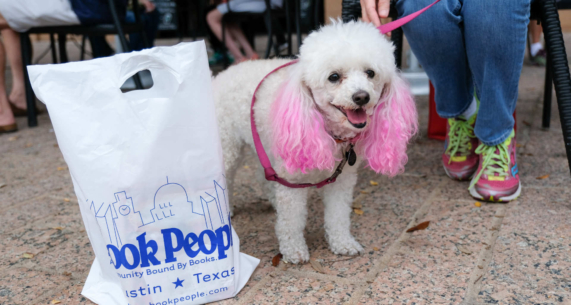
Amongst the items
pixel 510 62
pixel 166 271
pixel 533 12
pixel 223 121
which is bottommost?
pixel 166 271

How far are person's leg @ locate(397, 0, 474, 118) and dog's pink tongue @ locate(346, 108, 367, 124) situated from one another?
27.3 inches

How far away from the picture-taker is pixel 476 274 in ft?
4.64

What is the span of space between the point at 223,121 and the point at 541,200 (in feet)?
4.40

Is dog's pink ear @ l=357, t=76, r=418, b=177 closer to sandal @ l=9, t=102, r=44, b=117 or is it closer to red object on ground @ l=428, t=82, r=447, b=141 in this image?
red object on ground @ l=428, t=82, r=447, b=141

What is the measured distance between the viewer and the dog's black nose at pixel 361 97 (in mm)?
1319

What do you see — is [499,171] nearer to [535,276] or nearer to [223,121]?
[535,276]

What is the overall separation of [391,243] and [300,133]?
0.59 m

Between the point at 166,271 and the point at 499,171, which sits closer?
the point at 166,271

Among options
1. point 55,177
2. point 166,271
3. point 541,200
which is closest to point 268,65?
point 166,271

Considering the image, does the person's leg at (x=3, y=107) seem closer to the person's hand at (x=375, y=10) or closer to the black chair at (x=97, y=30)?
the black chair at (x=97, y=30)

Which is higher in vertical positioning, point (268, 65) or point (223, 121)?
point (268, 65)

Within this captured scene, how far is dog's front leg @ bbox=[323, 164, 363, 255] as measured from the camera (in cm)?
160

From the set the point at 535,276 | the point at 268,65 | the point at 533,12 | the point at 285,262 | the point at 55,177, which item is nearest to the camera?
the point at 535,276

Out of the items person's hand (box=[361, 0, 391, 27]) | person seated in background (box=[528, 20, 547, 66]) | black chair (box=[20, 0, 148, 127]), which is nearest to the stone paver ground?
person's hand (box=[361, 0, 391, 27])
